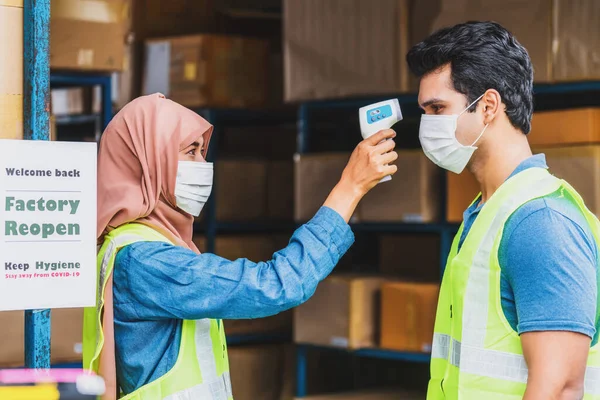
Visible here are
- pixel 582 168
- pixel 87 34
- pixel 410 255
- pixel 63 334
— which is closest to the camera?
pixel 582 168

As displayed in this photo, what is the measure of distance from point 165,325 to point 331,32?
8.75 feet

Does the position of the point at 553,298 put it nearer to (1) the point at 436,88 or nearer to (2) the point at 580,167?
(1) the point at 436,88

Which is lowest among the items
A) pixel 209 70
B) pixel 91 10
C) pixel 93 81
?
pixel 93 81

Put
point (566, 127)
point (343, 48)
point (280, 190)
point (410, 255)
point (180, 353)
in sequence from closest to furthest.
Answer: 1. point (180, 353)
2. point (566, 127)
3. point (343, 48)
4. point (410, 255)
5. point (280, 190)

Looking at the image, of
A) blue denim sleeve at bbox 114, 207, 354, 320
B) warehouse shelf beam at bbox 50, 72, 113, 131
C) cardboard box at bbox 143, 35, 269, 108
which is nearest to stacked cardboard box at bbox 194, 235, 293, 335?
cardboard box at bbox 143, 35, 269, 108

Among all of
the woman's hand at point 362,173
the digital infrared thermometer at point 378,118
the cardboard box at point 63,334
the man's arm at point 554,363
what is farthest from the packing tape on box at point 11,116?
the cardboard box at point 63,334

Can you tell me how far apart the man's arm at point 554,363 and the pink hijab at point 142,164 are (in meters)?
0.94

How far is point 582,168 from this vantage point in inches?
149

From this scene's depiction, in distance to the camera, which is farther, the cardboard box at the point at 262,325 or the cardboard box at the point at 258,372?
the cardboard box at the point at 262,325

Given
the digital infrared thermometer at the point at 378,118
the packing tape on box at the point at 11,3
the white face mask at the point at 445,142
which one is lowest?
the white face mask at the point at 445,142

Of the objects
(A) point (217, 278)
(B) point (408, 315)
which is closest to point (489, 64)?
(A) point (217, 278)

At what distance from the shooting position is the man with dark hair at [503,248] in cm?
193

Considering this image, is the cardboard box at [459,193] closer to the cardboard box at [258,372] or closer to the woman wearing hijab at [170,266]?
the cardboard box at [258,372]

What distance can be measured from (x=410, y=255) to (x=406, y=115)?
2.52 feet
